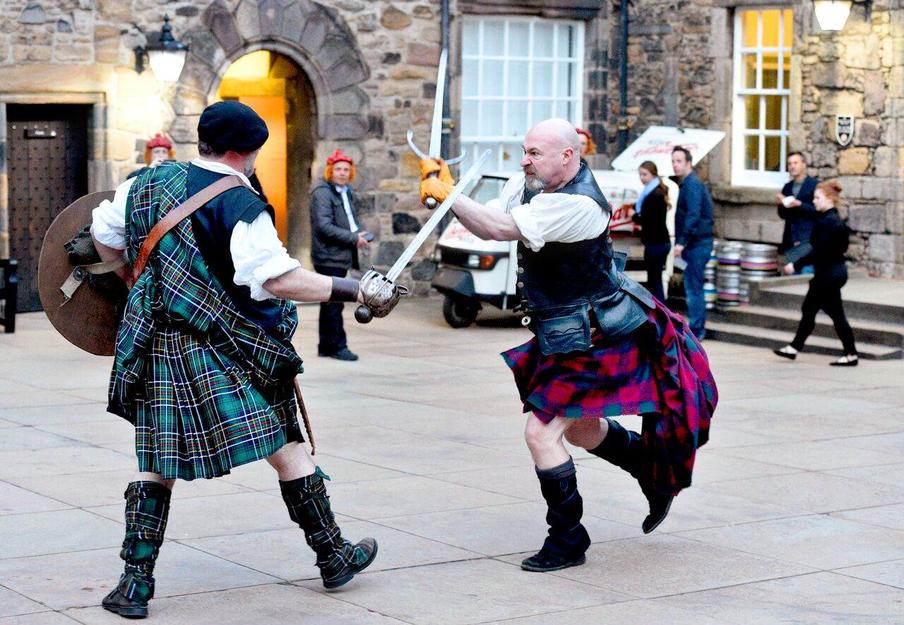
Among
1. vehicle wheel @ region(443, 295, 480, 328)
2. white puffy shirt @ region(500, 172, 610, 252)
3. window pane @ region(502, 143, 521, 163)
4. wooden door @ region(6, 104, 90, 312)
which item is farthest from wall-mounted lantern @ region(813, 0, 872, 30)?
white puffy shirt @ region(500, 172, 610, 252)

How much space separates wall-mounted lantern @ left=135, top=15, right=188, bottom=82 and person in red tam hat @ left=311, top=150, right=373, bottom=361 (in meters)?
3.42

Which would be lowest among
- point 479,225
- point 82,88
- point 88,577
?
point 88,577

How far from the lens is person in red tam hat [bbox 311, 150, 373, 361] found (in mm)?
12570

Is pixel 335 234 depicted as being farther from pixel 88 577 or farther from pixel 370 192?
pixel 88 577

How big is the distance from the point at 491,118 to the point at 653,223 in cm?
450

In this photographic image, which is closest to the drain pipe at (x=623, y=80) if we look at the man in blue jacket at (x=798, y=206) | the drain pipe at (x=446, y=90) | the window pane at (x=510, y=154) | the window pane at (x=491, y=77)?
the window pane at (x=510, y=154)

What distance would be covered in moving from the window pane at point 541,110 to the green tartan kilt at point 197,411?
43.5ft

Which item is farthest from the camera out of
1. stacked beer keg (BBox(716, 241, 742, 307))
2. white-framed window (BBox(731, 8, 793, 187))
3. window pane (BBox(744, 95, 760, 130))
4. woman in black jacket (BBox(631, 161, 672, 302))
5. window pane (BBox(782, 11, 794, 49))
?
window pane (BBox(744, 95, 760, 130))

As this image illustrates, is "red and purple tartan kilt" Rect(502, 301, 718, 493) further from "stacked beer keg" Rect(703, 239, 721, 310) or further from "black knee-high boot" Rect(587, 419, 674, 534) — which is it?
"stacked beer keg" Rect(703, 239, 721, 310)

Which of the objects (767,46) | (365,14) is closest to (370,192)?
(365,14)

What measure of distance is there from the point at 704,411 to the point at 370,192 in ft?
36.6

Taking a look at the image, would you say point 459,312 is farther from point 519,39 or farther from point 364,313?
point 364,313

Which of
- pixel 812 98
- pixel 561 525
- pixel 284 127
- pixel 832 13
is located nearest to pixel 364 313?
pixel 561 525

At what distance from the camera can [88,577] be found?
593cm
